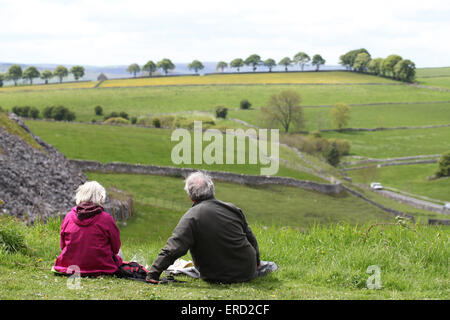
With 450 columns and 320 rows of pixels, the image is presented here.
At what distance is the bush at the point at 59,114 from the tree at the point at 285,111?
160 feet


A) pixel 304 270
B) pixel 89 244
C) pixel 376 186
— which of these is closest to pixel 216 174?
pixel 376 186

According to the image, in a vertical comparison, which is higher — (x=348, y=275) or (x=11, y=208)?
(x=348, y=275)

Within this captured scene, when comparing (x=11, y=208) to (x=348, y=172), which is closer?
(x=11, y=208)

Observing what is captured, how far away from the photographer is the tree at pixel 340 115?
117 m

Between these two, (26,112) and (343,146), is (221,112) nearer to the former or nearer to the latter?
(343,146)

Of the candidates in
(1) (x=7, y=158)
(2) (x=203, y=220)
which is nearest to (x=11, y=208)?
(1) (x=7, y=158)

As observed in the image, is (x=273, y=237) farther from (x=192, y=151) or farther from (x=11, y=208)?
(x=192, y=151)

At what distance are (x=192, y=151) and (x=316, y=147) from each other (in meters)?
37.0

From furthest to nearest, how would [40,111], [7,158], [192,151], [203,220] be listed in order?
[40,111]
[192,151]
[7,158]
[203,220]

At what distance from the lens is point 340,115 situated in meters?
117

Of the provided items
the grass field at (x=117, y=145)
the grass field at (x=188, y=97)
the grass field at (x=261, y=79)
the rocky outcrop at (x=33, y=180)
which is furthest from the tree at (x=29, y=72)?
the rocky outcrop at (x=33, y=180)

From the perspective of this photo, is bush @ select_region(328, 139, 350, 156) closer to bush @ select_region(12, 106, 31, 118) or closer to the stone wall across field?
the stone wall across field

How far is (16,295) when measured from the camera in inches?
244

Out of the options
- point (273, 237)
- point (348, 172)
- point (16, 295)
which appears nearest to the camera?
point (16, 295)
